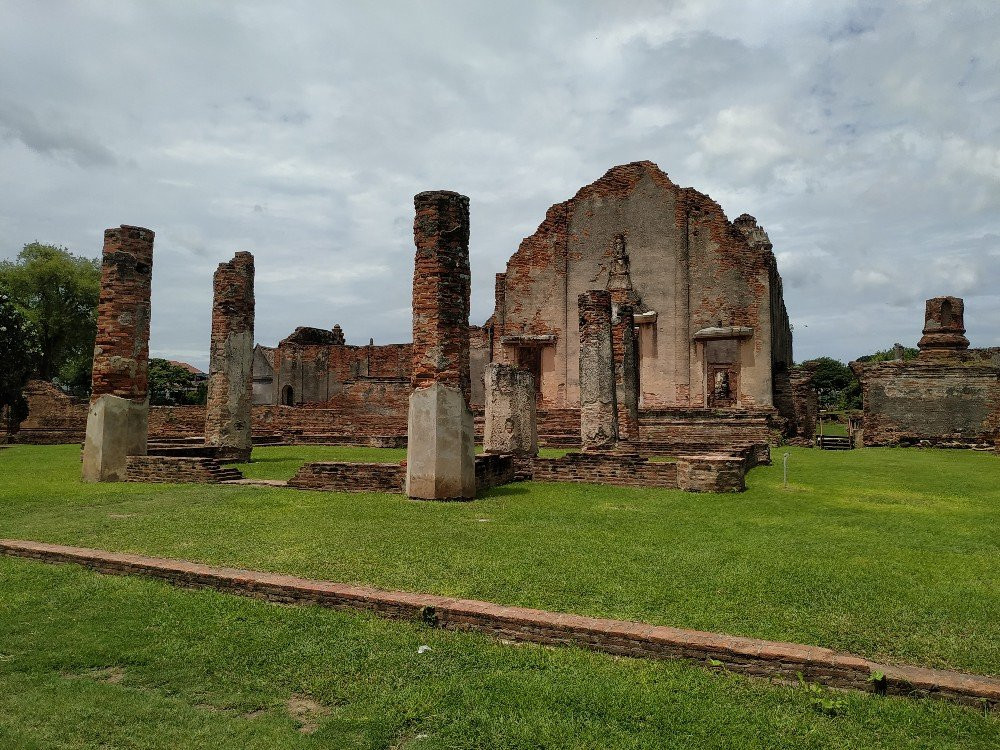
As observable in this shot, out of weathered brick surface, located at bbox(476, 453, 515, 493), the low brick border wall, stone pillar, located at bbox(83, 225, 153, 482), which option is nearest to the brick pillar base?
stone pillar, located at bbox(83, 225, 153, 482)

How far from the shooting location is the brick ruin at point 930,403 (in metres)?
21.9

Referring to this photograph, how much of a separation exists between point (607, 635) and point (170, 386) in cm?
4262

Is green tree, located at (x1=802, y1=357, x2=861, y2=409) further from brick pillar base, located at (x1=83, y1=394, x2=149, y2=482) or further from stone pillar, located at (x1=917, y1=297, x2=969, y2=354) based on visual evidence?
brick pillar base, located at (x1=83, y1=394, x2=149, y2=482)

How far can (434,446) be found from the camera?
9.36 m

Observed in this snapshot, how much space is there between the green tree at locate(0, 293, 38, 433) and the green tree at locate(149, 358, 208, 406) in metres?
16.8

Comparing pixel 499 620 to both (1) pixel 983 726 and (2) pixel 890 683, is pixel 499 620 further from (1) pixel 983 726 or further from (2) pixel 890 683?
(1) pixel 983 726

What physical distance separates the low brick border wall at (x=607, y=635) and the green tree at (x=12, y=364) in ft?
73.1

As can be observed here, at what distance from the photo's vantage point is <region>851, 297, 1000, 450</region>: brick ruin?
21.9 metres

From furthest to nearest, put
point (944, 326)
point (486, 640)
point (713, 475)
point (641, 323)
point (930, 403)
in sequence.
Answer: point (944, 326) → point (641, 323) → point (930, 403) → point (713, 475) → point (486, 640)

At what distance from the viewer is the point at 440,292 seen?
9711 mm

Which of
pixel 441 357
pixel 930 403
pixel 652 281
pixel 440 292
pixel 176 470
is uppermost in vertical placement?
pixel 652 281

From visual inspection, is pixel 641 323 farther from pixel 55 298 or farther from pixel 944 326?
pixel 55 298

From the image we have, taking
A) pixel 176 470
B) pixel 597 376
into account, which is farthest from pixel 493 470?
pixel 176 470

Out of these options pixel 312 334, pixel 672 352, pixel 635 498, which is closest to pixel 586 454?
pixel 635 498
